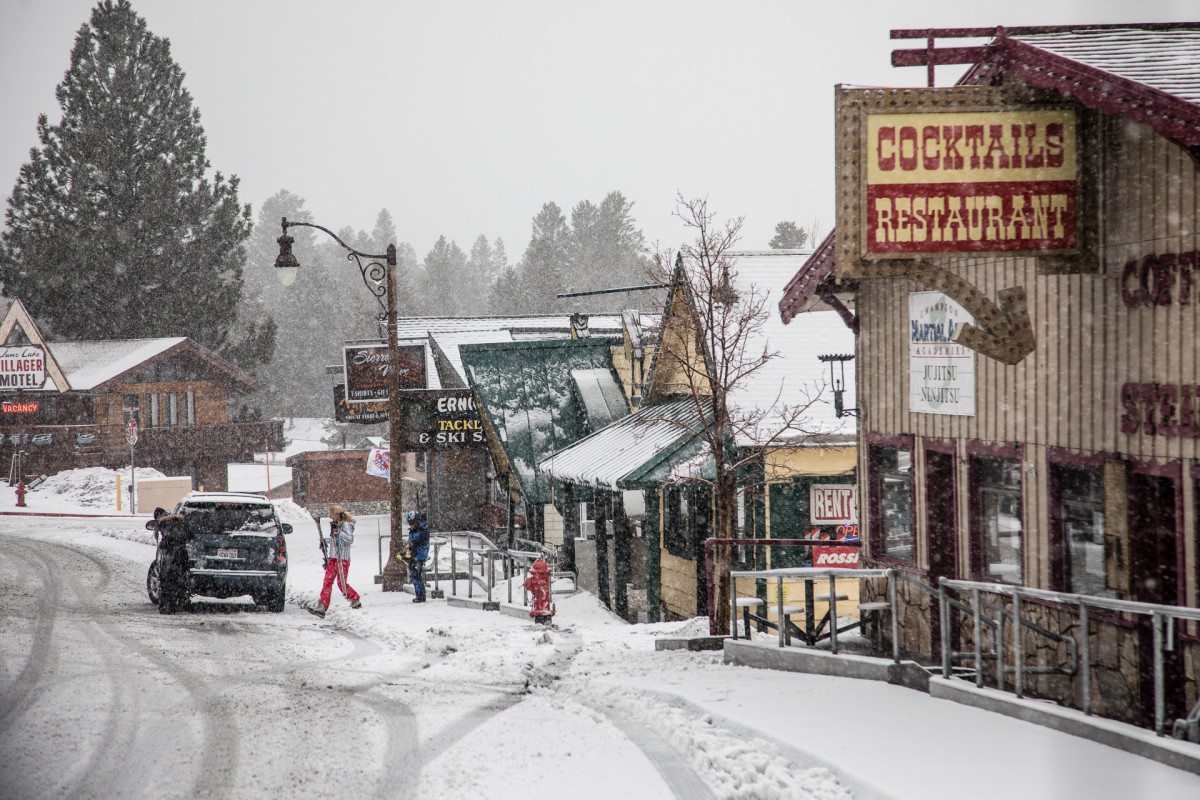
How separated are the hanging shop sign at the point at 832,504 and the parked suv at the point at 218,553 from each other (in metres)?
8.83

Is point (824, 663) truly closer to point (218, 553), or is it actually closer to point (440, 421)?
point (218, 553)

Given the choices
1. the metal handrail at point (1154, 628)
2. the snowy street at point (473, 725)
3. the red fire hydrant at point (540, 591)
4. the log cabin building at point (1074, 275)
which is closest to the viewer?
the metal handrail at point (1154, 628)

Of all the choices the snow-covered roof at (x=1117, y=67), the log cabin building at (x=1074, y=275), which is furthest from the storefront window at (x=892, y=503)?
the snow-covered roof at (x=1117, y=67)

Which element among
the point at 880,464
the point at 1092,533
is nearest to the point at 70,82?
the point at 880,464

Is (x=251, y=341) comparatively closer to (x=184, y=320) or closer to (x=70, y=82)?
(x=184, y=320)

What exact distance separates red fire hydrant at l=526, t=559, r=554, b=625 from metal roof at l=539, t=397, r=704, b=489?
2.03 m

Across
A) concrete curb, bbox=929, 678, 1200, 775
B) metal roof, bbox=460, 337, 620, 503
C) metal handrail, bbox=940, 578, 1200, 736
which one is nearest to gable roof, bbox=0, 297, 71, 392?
metal roof, bbox=460, 337, 620, 503

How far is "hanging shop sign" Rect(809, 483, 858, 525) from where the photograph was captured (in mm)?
17500

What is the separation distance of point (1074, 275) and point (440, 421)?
16828 mm

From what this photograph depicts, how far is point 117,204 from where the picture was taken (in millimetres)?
51125

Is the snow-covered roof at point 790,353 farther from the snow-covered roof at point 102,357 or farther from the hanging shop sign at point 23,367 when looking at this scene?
the hanging shop sign at point 23,367

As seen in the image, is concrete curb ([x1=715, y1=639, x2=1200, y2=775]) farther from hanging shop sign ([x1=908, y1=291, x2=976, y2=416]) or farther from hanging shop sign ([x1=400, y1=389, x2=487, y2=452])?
hanging shop sign ([x1=400, y1=389, x2=487, y2=452])

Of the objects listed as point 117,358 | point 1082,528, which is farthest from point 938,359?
point 117,358

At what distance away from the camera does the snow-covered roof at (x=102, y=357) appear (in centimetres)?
4316
